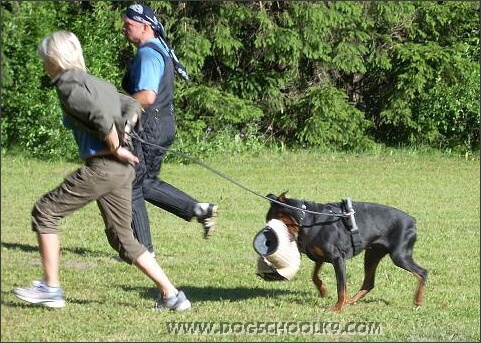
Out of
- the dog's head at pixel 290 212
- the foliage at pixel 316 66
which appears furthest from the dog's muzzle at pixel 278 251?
the foliage at pixel 316 66

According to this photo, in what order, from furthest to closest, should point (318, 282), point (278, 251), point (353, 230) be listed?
1. point (318, 282)
2. point (353, 230)
3. point (278, 251)

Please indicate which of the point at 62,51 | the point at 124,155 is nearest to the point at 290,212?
the point at 124,155

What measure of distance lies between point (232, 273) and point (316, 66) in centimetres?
1167

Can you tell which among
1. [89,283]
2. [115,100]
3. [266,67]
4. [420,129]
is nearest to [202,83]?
[266,67]

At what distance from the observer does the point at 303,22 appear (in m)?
18.0

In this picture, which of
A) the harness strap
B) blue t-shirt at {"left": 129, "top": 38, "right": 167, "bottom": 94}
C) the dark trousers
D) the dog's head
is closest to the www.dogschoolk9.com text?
the harness strap

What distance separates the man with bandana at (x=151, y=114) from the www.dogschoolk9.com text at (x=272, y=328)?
1597 mm

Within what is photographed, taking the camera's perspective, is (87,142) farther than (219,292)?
No

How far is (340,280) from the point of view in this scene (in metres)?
6.28

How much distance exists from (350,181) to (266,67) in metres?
5.20

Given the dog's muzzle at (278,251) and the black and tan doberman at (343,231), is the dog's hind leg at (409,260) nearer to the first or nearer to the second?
the black and tan doberman at (343,231)

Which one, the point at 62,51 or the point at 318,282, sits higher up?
the point at 62,51

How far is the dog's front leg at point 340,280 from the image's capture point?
6.27 m

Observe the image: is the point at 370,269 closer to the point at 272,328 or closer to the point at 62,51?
the point at 272,328
